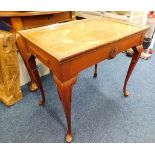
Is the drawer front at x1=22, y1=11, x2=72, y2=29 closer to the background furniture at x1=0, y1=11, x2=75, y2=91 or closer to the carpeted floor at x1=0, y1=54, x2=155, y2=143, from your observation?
the background furniture at x1=0, y1=11, x2=75, y2=91

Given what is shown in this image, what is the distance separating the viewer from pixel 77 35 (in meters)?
0.90

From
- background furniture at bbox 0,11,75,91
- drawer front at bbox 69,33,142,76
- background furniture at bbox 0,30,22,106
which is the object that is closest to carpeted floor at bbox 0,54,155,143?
background furniture at bbox 0,30,22,106

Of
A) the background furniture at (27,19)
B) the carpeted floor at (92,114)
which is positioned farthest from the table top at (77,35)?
the carpeted floor at (92,114)

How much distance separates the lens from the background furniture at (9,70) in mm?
1114

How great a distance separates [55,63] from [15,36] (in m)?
0.56

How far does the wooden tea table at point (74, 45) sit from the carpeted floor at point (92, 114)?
17 centimetres

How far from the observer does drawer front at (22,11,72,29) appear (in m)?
1.15

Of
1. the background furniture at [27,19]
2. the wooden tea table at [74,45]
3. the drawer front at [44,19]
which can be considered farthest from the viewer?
the drawer front at [44,19]

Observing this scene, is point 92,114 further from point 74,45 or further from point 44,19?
point 44,19

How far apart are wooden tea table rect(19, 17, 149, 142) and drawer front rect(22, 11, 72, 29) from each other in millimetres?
229

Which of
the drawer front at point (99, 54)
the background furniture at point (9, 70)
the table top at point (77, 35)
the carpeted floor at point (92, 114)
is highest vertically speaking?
the table top at point (77, 35)

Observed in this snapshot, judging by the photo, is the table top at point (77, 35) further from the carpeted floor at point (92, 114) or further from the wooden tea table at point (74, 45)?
the carpeted floor at point (92, 114)
